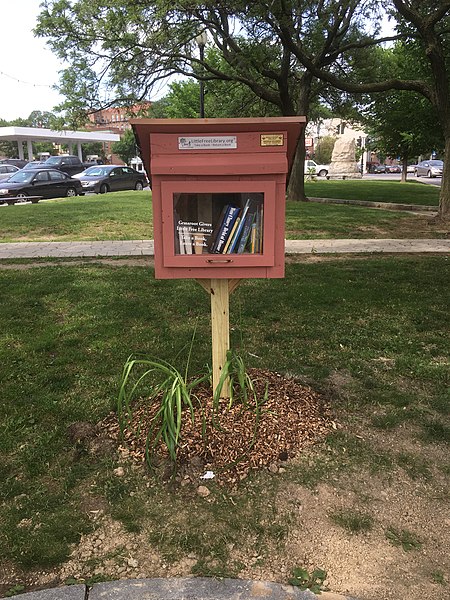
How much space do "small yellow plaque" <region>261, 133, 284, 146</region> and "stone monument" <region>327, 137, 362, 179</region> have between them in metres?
44.5

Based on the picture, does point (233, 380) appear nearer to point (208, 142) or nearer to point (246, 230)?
point (246, 230)

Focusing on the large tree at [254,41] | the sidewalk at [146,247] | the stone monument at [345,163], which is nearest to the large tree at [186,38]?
the large tree at [254,41]

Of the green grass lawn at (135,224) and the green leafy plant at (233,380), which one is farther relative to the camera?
the green grass lawn at (135,224)

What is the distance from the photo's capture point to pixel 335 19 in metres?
15.1

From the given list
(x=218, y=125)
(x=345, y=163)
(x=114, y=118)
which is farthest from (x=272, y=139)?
(x=114, y=118)

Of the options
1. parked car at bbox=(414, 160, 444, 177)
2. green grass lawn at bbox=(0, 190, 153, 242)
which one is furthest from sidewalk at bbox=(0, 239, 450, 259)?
parked car at bbox=(414, 160, 444, 177)

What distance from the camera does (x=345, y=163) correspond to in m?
46.1

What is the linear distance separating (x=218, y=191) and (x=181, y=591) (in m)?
1.93

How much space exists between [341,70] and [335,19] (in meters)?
5.23

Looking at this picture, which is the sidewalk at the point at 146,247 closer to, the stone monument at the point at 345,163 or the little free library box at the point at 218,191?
the little free library box at the point at 218,191

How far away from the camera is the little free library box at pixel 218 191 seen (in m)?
2.90

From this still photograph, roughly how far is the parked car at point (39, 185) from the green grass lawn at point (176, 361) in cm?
1531

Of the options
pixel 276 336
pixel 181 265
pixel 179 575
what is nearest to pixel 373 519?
pixel 179 575

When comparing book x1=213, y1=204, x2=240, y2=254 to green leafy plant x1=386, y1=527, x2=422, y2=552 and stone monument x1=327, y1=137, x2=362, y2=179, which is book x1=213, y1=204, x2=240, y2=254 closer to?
green leafy plant x1=386, y1=527, x2=422, y2=552
